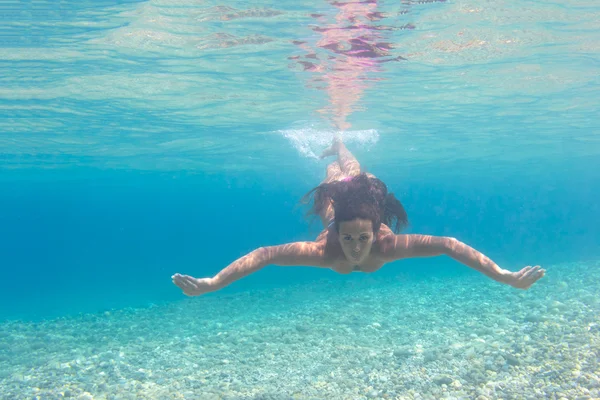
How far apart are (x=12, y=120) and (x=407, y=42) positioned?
20016 mm

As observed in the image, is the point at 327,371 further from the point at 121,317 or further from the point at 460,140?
the point at 460,140

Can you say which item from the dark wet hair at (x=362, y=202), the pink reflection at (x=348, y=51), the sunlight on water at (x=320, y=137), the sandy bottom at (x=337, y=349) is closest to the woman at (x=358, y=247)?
the dark wet hair at (x=362, y=202)

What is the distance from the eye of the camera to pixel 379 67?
49.5 feet

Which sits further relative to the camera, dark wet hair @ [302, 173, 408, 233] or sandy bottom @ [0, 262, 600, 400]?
sandy bottom @ [0, 262, 600, 400]

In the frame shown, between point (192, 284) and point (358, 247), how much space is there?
7.27 ft

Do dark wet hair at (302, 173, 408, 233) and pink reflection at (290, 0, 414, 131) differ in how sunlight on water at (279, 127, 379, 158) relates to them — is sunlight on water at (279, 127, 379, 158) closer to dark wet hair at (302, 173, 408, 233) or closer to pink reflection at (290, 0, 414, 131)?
pink reflection at (290, 0, 414, 131)

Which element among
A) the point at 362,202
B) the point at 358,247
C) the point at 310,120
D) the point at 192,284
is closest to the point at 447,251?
the point at 358,247

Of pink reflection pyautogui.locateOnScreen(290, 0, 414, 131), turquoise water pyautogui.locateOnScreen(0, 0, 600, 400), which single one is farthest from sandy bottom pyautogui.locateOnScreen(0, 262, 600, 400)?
pink reflection pyautogui.locateOnScreen(290, 0, 414, 131)

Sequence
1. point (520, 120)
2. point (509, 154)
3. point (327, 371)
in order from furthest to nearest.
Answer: point (509, 154), point (520, 120), point (327, 371)

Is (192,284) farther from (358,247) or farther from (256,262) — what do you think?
(358,247)

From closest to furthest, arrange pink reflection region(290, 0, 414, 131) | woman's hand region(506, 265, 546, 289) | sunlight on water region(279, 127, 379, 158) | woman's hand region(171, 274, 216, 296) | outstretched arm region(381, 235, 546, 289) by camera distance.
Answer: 1. woman's hand region(506, 265, 546, 289)
2. woman's hand region(171, 274, 216, 296)
3. outstretched arm region(381, 235, 546, 289)
4. pink reflection region(290, 0, 414, 131)
5. sunlight on water region(279, 127, 379, 158)

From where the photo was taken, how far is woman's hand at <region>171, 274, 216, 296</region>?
5.00 meters

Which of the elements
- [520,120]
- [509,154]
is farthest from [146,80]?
[509,154]

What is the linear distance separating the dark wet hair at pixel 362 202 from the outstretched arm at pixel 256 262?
694 millimetres
